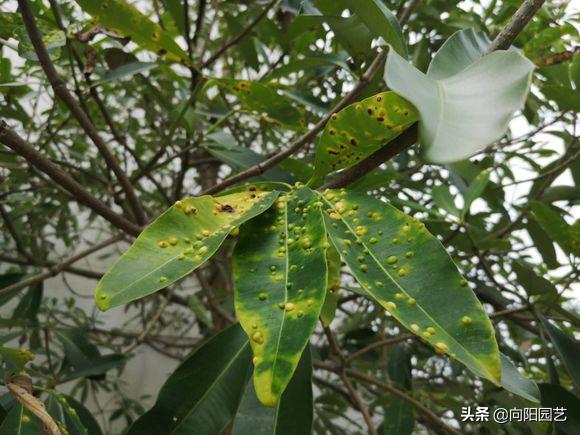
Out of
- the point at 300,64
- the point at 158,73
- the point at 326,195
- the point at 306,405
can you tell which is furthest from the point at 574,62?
the point at 158,73

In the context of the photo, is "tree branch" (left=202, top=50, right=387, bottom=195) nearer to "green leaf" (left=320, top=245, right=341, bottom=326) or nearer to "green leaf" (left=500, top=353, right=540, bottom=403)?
"green leaf" (left=320, top=245, right=341, bottom=326)

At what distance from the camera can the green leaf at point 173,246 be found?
1.14ft

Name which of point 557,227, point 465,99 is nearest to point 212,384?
point 465,99

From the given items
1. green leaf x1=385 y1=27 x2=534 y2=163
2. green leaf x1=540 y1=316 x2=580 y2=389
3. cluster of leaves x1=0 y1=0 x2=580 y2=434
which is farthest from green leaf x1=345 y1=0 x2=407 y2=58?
green leaf x1=540 y1=316 x2=580 y2=389

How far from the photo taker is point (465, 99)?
326 millimetres

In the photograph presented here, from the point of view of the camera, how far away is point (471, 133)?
11.4 inches

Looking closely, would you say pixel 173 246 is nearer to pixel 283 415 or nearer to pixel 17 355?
pixel 283 415

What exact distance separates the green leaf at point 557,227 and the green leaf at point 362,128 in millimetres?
374

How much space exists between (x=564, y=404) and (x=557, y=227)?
0.78 feet

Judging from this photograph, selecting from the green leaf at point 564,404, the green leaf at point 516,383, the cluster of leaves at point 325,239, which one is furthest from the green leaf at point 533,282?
the green leaf at point 516,383

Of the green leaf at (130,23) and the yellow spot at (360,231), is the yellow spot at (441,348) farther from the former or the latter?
the green leaf at (130,23)

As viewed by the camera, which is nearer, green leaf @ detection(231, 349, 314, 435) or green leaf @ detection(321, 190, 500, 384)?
green leaf @ detection(321, 190, 500, 384)

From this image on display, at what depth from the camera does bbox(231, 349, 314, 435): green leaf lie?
1.57 ft

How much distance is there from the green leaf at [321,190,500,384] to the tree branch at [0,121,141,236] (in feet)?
1.02
